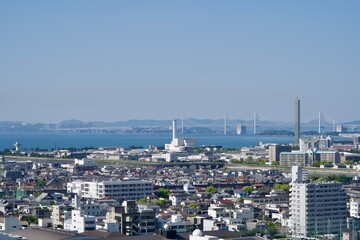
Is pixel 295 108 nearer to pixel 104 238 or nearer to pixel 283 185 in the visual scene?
pixel 283 185

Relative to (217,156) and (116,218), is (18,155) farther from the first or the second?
(116,218)

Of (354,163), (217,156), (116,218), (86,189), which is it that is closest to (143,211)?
(116,218)

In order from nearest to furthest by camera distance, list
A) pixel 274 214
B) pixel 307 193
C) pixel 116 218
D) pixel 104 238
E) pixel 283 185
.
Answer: pixel 104 238 → pixel 116 218 → pixel 307 193 → pixel 274 214 → pixel 283 185

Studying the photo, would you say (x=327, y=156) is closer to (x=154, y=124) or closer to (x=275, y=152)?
(x=275, y=152)

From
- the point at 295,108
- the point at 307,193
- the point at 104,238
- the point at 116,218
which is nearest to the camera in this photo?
the point at 104,238

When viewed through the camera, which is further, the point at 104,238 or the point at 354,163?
the point at 354,163

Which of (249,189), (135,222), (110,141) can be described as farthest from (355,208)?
(110,141)

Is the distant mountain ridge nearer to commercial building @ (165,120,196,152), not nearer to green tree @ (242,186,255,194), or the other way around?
commercial building @ (165,120,196,152)

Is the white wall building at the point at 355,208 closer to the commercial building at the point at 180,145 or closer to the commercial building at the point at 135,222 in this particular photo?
the commercial building at the point at 135,222
